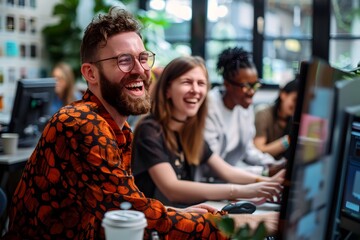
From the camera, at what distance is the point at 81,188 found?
159 cm

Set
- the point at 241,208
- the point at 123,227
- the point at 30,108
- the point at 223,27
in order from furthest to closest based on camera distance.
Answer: the point at 223,27, the point at 30,108, the point at 241,208, the point at 123,227

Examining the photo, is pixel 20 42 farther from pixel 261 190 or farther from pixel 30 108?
pixel 261 190

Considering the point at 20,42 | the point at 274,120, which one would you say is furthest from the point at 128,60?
the point at 20,42

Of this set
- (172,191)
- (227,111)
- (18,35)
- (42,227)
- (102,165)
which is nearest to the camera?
(102,165)

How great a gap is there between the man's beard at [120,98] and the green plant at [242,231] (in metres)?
0.80

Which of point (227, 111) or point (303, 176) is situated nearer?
point (303, 176)

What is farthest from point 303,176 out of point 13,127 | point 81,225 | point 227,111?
point 13,127

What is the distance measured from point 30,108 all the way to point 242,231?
307 cm

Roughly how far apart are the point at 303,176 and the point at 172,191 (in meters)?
1.61

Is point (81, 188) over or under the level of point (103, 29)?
under

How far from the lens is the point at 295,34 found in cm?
724

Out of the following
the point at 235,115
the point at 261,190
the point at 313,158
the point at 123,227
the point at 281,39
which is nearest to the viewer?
the point at 313,158

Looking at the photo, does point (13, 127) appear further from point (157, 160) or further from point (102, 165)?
point (102, 165)

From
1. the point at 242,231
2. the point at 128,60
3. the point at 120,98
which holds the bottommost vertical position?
the point at 242,231
